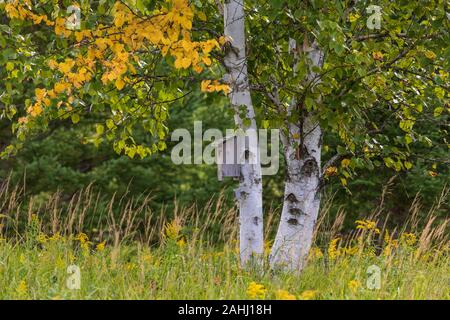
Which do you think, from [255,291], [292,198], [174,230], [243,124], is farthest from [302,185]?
[255,291]

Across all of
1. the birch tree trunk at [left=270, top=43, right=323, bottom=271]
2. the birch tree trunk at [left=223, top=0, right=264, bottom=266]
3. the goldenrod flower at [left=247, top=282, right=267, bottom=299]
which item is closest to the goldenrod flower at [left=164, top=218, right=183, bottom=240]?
the birch tree trunk at [left=223, top=0, right=264, bottom=266]

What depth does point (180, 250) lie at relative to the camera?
18.2 ft

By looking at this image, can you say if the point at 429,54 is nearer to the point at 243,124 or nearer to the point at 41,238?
the point at 243,124

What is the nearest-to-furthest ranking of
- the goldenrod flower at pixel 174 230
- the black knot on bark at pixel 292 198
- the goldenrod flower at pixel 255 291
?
the goldenrod flower at pixel 255 291 → the goldenrod flower at pixel 174 230 → the black knot on bark at pixel 292 198

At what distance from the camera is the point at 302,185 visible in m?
5.80

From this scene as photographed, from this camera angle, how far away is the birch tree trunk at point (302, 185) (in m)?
5.74

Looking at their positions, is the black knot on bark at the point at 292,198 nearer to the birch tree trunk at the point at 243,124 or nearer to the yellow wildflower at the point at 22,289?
the birch tree trunk at the point at 243,124

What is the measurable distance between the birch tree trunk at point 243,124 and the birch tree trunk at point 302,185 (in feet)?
0.79

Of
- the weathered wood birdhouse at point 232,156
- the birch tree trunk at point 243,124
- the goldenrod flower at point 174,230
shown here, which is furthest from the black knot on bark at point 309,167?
the goldenrod flower at point 174,230

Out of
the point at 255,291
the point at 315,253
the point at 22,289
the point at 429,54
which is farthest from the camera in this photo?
the point at 315,253

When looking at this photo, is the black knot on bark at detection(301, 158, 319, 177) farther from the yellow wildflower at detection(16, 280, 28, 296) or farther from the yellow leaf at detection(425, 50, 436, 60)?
the yellow wildflower at detection(16, 280, 28, 296)

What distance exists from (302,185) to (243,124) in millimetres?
743

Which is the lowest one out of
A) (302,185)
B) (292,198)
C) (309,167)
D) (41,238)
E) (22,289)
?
(22,289)
